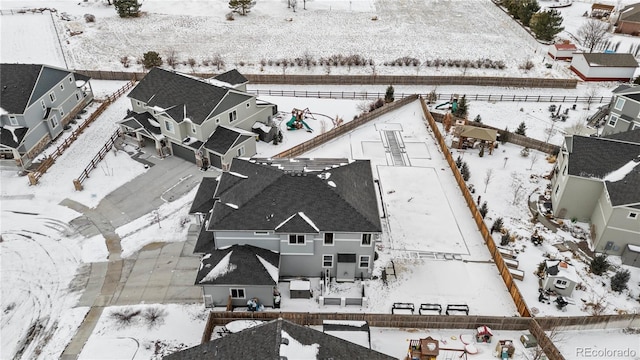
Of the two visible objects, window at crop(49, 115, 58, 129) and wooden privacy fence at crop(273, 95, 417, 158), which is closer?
wooden privacy fence at crop(273, 95, 417, 158)

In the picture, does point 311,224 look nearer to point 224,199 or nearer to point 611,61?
point 224,199

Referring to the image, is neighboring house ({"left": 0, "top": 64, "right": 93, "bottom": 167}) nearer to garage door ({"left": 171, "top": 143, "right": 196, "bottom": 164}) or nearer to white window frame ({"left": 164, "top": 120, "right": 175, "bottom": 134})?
white window frame ({"left": 164, "top": 120, "right": 175, "bottom": 134})

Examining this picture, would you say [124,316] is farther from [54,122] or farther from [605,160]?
[605,160]

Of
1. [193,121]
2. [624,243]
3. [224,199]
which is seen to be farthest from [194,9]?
[624,243]

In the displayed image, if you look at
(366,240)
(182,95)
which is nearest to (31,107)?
(182,95)

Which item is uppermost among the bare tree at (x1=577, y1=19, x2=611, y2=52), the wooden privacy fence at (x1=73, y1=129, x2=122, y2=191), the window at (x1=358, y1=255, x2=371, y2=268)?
the bare tree at (x1=577, y1=19, x2=611, y2=52)

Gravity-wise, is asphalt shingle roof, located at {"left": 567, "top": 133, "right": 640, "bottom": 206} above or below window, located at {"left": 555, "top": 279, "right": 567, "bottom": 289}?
above

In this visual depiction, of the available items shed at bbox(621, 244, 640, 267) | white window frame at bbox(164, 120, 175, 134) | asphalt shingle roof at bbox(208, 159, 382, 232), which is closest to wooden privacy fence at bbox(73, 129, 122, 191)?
white window frame at bbox(164, 120, 175, 134)

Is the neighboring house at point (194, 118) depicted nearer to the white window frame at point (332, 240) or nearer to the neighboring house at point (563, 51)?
the white window frame at point (332, 240)
